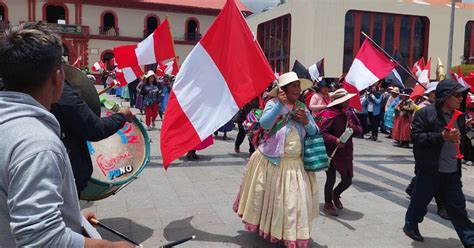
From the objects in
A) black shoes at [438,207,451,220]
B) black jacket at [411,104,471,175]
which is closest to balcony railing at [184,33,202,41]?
black shoes at [438,207,451,220]

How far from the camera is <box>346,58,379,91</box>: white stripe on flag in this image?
6.91 metres

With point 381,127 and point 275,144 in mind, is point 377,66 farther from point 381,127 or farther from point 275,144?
point 381,127

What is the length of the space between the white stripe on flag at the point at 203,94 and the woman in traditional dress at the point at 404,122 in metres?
8.01

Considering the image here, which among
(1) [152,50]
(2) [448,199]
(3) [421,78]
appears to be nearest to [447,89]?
(2) [448,199]

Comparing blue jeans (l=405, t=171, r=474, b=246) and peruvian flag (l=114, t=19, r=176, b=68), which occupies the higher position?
peruvian flag (l=114, t=19, r=176, b=68)

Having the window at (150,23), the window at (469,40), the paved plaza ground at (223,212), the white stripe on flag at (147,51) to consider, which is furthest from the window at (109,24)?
the paved plaza ground at (223,212)

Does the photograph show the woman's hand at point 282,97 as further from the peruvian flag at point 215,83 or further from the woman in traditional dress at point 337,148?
the woman in traditional dress at point 337,148

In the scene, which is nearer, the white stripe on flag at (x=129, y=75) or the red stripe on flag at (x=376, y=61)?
the red stripe on flag at (x=376, y=61)

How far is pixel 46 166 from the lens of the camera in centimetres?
118

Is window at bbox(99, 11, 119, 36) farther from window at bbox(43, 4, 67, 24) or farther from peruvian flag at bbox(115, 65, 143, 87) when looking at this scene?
peruvian flag at bbox(115, 65, 143, 87)

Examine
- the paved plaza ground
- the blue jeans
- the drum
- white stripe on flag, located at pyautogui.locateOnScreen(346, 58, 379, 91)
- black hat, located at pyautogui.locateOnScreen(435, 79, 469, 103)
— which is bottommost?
the paved plaza ground

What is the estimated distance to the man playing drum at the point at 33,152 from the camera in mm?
1172

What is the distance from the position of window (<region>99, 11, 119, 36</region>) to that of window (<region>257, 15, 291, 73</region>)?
13.3 meters

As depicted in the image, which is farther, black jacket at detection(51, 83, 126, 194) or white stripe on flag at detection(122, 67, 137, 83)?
white stripe on flag at detection(122, 67, 137, 83)
